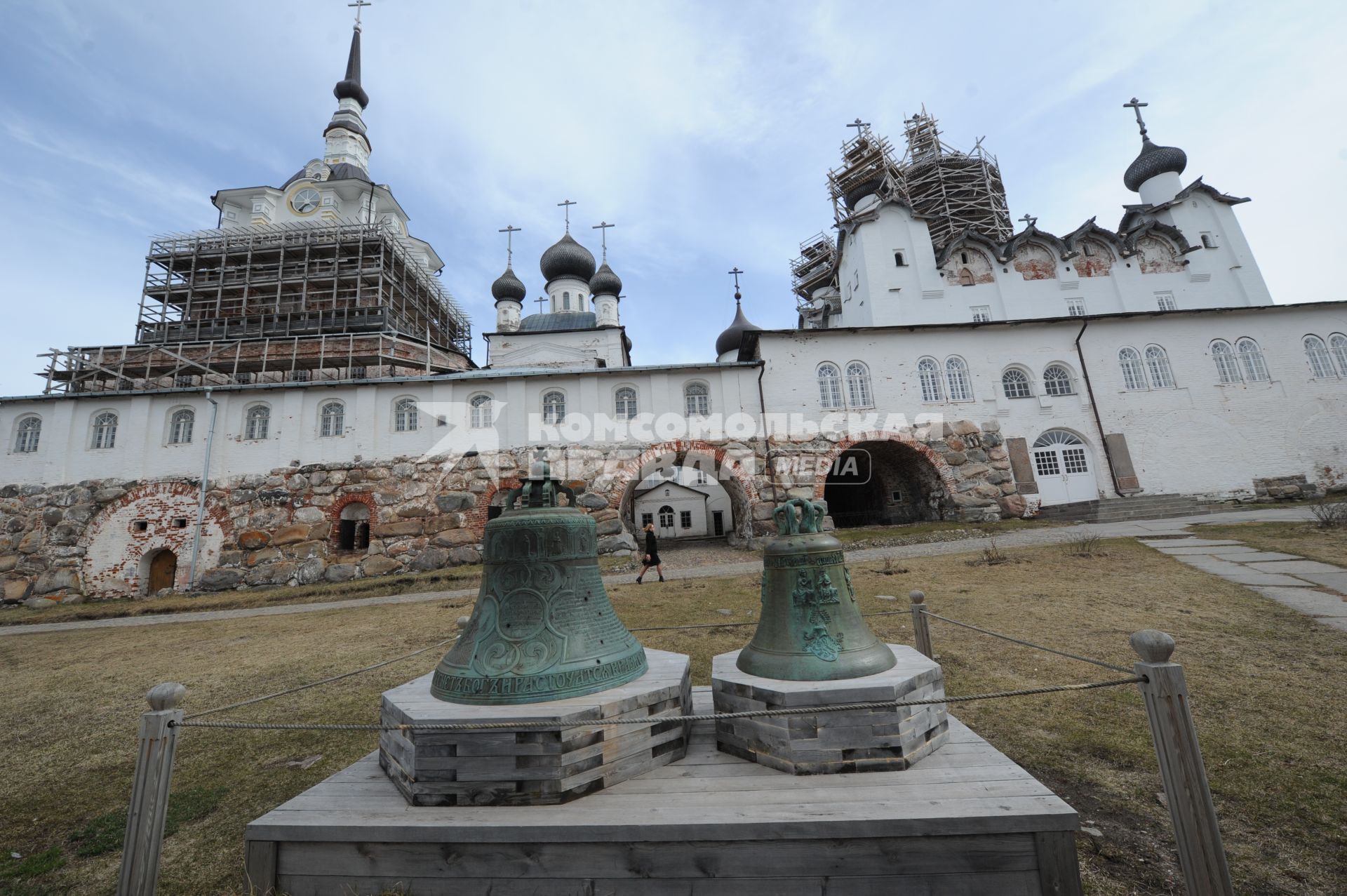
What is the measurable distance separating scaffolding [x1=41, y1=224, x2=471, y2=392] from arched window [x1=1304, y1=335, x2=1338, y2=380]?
34.8 meters

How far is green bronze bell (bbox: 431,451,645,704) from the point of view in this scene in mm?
3086

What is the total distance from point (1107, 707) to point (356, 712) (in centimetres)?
626

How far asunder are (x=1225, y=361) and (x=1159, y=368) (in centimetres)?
228

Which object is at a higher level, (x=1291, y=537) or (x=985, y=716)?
(x=1291, y=537)

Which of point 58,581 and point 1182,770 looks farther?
point 58,581

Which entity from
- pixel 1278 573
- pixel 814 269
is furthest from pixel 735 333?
pixel 1278 573

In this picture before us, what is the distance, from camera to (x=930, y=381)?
1914 cm

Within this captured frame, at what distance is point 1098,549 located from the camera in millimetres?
10922

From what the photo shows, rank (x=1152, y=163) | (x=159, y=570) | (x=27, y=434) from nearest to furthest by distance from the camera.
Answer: (x=159, y=570) → (x=27, y=434) → (x=1152, y=163)

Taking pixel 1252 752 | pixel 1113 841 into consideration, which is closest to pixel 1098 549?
pixel 1252 752

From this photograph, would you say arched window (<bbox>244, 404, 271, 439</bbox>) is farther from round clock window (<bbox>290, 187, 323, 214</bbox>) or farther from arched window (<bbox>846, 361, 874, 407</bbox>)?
round clock window (<bbox>290, 187, 323, 214</bbox>)

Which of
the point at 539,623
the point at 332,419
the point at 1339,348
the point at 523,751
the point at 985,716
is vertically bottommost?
the point at 985,716

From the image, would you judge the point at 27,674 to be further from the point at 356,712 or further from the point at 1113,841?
the point at 1113,841

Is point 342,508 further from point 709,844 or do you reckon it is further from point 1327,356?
point 1327,356
